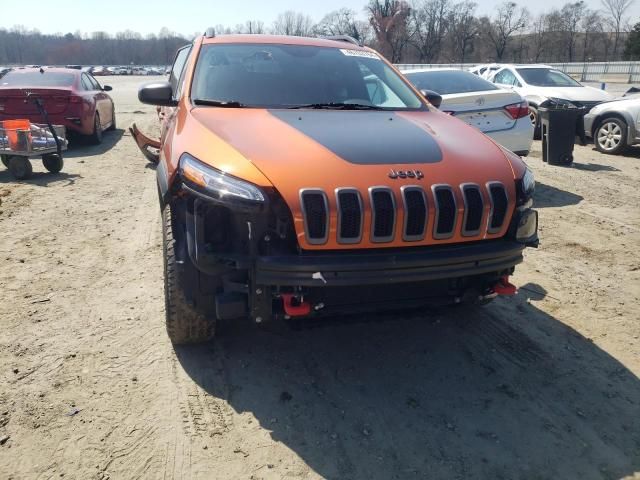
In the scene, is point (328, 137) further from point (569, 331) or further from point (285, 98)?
point (569, 331)

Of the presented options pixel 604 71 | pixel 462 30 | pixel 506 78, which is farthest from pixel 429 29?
pixel 506 78

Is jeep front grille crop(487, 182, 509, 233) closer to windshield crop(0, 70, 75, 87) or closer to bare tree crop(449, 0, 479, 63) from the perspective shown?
windshield crop(0, 70, 75, 87)

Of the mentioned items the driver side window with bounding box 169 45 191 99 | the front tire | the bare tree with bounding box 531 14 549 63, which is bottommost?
the front tire

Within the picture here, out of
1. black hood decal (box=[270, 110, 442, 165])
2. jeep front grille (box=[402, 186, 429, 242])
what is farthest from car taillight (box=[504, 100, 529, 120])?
jeep front grille (box=[402, 186, 429, 242])

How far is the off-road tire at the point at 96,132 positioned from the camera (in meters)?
10.3

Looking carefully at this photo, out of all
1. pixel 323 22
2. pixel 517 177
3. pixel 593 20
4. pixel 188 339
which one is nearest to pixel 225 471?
pixel 188 339

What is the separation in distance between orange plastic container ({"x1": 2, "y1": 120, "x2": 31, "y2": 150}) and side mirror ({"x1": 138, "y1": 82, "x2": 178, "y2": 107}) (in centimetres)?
418

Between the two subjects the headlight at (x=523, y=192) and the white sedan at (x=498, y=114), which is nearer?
the headlight at (x=523, y=192)

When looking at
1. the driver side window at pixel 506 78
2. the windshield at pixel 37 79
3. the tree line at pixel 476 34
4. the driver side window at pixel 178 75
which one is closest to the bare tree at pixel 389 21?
the tree line at pixel 476 34

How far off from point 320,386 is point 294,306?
0.63 m

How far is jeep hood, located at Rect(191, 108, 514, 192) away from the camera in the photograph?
2.52m

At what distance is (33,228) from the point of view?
5.42m

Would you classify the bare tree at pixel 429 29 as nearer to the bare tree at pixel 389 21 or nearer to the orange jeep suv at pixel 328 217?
the bare tree at pixel 389 21

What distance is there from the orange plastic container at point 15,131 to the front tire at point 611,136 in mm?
10034
